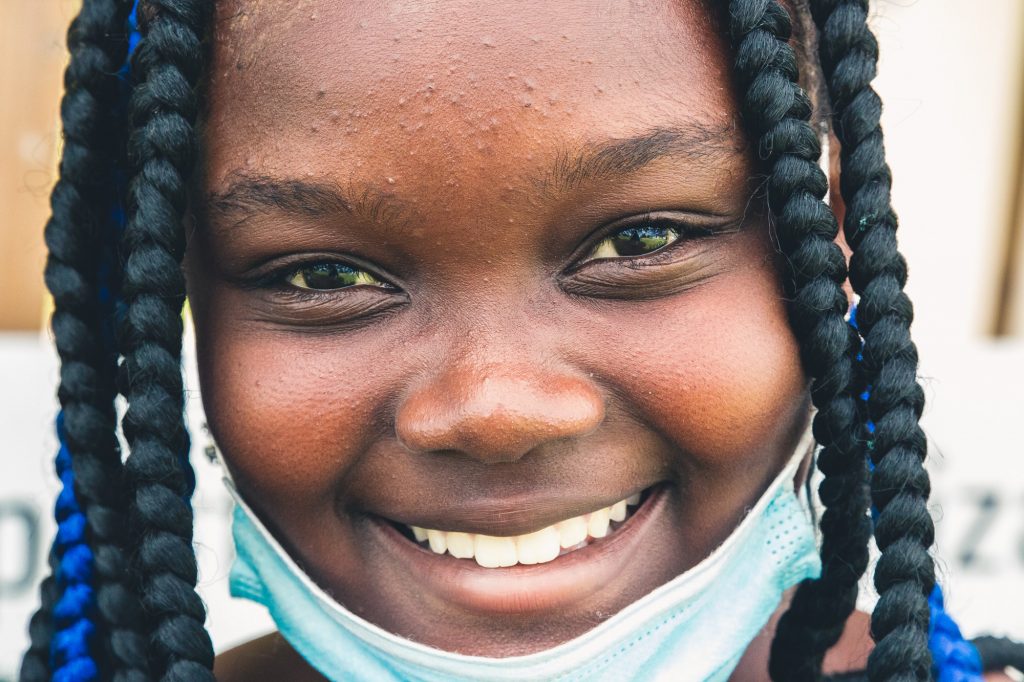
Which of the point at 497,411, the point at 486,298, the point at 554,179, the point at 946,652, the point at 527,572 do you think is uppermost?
the point at 554,179

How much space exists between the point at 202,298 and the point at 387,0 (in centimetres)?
43

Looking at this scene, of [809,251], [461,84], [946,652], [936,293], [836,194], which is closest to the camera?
[461,84]

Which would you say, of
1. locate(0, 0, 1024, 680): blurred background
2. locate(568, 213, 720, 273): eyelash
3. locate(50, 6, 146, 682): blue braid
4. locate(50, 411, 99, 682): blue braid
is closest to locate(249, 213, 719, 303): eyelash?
locate(568, 213, 720, 273): eyelash

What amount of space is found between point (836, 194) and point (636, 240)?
404 millimetres

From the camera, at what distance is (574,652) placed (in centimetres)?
126

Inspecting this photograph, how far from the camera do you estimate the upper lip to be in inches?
48.1

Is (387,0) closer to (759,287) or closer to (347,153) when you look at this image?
(347,153)

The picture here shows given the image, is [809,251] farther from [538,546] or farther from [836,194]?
[538,546]

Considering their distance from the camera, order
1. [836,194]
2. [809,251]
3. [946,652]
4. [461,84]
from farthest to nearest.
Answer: [836,194]
[946,652]
[809,251]
[461,84]

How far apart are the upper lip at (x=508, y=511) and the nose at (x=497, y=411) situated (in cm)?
7

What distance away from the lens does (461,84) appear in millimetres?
1137

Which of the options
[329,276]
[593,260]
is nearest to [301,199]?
[329,276]

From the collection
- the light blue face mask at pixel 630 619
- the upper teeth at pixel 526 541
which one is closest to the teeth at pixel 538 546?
the upper teeth at pixel 526 541

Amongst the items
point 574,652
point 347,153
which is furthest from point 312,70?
point 574,652
